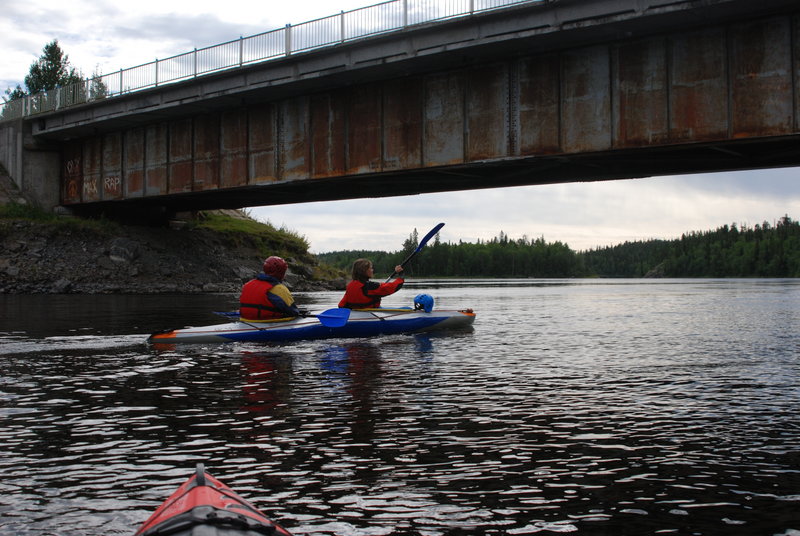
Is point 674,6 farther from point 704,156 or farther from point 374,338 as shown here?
point 374,338

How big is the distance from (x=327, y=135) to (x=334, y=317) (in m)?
13.2

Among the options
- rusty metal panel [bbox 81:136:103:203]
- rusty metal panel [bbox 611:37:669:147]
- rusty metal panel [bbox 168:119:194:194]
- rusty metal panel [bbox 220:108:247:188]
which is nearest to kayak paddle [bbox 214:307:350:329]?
rusty metal panel [bbox 611:37:669:147]

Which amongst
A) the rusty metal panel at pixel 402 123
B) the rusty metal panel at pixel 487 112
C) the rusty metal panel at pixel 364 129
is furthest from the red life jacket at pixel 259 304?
the rusty metal panel at pixel 364 129

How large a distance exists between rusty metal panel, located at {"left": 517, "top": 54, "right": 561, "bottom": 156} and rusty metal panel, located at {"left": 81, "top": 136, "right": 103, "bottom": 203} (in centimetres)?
2456

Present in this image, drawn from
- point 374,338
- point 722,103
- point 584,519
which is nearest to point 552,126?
point 722,103

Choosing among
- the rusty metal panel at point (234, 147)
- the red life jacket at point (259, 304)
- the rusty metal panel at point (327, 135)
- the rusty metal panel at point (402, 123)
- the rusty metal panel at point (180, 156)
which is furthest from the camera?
the rusty metal panel at point (180, 156)

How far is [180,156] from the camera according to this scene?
1296 inches

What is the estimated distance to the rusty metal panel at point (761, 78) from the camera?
694 inches

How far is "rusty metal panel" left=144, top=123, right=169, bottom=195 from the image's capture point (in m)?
33.8

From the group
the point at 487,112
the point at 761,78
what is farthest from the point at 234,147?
the point at 761,78

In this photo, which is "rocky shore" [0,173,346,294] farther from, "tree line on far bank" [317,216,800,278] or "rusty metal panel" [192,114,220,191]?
"tree line on far bank" [317,216,800,278]

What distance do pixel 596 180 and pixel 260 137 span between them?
13.5m

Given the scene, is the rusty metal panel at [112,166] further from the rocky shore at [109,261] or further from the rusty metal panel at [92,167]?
the rocky shore at [109,261]

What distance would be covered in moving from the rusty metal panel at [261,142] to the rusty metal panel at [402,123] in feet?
19.3
